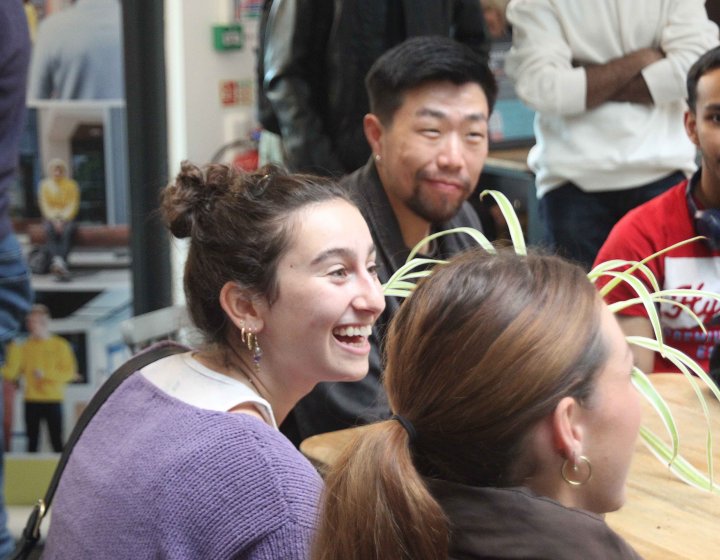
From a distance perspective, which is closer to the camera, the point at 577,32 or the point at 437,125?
the point at 437,125

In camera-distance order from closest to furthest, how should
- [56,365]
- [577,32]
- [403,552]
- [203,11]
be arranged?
[403,552] → [577,32] → [56,365] → [203,11]

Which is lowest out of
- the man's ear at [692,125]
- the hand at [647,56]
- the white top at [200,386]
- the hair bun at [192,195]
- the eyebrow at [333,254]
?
the white top at [200,386]

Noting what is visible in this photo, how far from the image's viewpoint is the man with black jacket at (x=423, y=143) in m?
2.56

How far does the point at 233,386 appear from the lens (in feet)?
5.57

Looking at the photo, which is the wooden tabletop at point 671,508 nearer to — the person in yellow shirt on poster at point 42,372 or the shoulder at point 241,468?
the shoulder at point 241,468

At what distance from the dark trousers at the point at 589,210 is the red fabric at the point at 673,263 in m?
0.51

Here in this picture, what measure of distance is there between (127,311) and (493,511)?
2.90 metres

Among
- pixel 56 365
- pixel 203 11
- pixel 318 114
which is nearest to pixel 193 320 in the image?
pixel 318 114

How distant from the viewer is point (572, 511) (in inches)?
46.2

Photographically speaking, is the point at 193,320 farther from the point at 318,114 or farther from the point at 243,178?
the point at 318,114

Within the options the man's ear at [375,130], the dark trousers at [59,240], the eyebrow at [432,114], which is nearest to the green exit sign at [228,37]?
the dark trousers at [59,240]

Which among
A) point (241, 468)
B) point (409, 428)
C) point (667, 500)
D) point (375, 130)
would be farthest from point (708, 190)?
point (409, 428)

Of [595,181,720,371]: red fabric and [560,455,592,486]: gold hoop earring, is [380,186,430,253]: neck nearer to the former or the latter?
[595,181,720,371]: red fabric

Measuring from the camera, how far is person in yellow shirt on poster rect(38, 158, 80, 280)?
374cm
